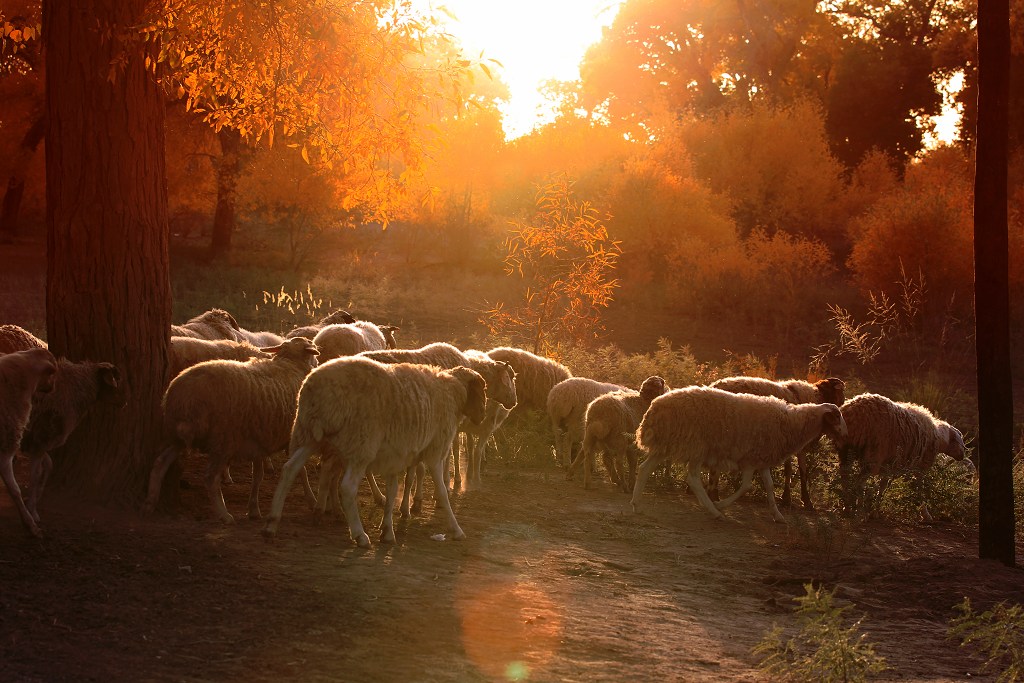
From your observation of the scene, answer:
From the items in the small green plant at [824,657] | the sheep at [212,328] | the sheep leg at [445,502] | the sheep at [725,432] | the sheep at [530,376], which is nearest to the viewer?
the small green plant at [824,657]

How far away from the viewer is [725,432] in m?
10.7

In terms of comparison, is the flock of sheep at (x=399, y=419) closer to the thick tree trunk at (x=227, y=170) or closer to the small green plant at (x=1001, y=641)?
the small green plant at (x=1001, y=641)

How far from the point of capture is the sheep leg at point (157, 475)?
27.8 feet

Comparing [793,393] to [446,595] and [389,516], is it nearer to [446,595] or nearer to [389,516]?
[389,516]

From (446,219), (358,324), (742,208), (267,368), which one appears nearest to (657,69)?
(742,208)

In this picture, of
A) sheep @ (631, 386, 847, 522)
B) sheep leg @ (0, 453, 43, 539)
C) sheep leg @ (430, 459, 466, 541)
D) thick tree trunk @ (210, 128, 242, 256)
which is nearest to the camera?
sheep leg @ (0, 453, 43, 539)

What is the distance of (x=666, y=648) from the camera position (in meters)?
6.51

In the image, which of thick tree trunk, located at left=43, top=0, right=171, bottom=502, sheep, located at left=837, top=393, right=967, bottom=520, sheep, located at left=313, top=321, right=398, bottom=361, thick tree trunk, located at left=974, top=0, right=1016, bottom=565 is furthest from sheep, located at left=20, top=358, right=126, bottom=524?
sheep, located at left=837, top=393, right=967, bottom=520

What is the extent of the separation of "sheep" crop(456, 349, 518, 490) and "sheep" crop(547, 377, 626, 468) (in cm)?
162

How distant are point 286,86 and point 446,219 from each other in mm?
31069

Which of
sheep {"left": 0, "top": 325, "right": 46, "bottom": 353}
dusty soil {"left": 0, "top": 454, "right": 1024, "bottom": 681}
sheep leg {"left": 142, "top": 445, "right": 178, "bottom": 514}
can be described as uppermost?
sheep {"left": 0, "top": 325, "right": 46, "bottom": 353}

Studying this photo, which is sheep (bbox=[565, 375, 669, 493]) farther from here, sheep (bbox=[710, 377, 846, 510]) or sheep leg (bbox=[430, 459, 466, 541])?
sheep leg (bbox=[430, 459, 466, 541])

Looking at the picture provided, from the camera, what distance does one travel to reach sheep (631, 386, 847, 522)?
1066 cm

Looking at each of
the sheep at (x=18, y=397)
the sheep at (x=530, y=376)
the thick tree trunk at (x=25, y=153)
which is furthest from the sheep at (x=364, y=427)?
the thick tree trunk at (x=25, y=153)
